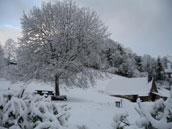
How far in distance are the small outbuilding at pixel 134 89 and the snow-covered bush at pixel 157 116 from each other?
25483 millimetres

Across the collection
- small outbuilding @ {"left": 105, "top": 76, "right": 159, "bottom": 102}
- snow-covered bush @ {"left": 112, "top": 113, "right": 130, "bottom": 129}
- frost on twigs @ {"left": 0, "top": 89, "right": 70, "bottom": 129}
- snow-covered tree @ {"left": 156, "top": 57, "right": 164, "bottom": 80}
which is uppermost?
snow-covered tree @ {"left": 156, "top": 57, "right": 164, "bottom": 80}

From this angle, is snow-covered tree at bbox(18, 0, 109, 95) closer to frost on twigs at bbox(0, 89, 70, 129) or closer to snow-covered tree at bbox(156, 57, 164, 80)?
frost on twigs at bbox(0, 89, 70, 129)

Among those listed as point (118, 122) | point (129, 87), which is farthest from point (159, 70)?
point (118, 122)

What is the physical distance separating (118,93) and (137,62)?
103 feet

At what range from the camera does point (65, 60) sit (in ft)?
43.7

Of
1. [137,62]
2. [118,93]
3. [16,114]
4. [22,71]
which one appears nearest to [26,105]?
[16,114]

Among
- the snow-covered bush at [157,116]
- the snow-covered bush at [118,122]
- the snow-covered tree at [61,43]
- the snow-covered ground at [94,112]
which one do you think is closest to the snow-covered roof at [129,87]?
Result: the snow-covered ground at [94,112]

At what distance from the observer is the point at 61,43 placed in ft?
43.4

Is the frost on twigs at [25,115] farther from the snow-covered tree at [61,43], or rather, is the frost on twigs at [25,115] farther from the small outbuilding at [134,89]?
the small outbuilding at [134,89]

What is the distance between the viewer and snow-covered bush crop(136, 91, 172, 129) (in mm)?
2544

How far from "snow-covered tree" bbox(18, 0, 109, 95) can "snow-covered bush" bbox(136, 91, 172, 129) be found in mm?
9950

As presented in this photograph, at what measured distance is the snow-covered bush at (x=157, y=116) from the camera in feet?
8.34

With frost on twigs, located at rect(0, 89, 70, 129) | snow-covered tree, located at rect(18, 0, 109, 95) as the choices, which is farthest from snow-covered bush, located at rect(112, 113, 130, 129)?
snow-covered tree, located at rect(18, 0, 109, 95)

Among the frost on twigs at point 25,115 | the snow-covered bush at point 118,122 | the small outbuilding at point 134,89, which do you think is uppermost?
the frost on twigs at point 25,115
